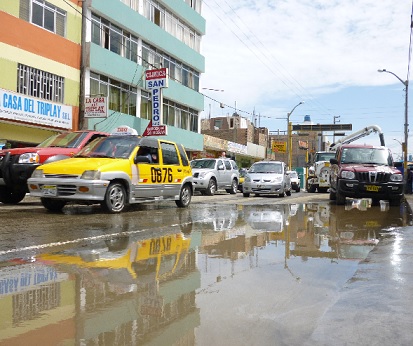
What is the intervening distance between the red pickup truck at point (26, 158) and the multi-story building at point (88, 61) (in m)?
7.81

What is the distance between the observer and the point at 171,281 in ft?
14.6

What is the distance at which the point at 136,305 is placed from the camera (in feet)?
12.0

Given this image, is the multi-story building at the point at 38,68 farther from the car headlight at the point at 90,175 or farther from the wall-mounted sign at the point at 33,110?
the car headlight at the point at 90,175

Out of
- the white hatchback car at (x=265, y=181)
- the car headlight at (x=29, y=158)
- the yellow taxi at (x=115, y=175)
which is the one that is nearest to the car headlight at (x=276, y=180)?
the white hatchback car at (x=265, y=181)

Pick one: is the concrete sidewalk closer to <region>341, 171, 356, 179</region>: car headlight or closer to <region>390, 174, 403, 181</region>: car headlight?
<region>341, 171, 356, 179</region>: car headlight

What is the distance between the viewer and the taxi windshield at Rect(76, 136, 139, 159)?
10.6 meters

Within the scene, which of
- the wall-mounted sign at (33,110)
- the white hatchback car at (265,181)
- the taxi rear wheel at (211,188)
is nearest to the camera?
the wall-mounted sign at (33,110)

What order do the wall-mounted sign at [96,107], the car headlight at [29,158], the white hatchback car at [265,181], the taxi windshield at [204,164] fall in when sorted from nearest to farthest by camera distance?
the car headlight at [29,158], the white hatchback car at [265,181], the taxi windshield at [204,164], the wall-mounted sign at [96,107]

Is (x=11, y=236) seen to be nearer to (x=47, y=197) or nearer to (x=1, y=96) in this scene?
(x=47, y=197)

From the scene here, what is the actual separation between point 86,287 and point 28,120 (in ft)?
56.5

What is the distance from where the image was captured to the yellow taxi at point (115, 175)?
9578 millimetres

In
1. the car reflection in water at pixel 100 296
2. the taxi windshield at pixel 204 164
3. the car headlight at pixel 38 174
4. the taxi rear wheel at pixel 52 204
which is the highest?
the taxi windshield at pixel 204 164

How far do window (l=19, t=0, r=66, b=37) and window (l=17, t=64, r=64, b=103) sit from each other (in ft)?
7.33

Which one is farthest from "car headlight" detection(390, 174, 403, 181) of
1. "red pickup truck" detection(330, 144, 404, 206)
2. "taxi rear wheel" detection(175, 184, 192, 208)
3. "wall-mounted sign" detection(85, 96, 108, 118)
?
"wall-mounted sign" detection(85, 96, 108, 118)
